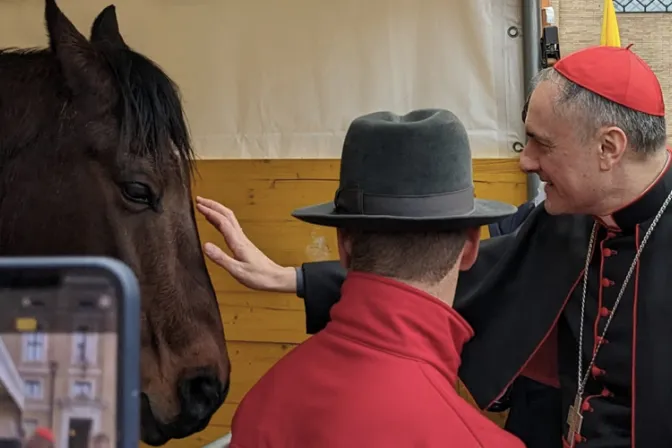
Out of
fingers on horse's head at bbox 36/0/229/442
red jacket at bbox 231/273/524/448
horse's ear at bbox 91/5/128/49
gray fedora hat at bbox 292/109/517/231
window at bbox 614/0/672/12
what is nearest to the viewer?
red jacket at bbox 231/273/524/448

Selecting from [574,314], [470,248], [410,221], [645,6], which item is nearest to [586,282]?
[574,314]

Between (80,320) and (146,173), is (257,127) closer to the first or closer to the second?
(146,173)

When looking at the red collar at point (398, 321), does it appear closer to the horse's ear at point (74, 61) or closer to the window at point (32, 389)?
the window at point (32, 389)

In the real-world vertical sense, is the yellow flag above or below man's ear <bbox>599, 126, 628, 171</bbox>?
above

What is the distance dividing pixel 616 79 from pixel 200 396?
0.82 m

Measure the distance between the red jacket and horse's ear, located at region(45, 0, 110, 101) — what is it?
0.67 m

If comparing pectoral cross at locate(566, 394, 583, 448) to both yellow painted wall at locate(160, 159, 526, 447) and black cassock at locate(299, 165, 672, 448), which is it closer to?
black cassock at locate(299, 165, 672, 448)

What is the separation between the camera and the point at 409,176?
764 mm

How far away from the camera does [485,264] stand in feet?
4.14

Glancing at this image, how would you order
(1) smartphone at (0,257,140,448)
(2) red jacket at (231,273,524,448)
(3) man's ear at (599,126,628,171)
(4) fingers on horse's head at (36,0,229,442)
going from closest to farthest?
1. (1) smartphone at (0,257,140,448)
2. (2) red jacket at (231,273,524,448)
3. (3) man's ear at (599,126,628,171)
4. (4) fingers on horse's head at (36,0,229,442)

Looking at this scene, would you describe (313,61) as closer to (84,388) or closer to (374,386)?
(374,386)

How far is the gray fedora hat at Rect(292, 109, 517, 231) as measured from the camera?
29.6 inches

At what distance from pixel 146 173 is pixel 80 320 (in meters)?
0.90

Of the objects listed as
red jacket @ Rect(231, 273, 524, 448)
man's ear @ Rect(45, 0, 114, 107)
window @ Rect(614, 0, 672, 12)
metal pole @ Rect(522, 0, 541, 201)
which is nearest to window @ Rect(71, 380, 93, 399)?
red jacket @ Rect(231, 273, 524, 448)
